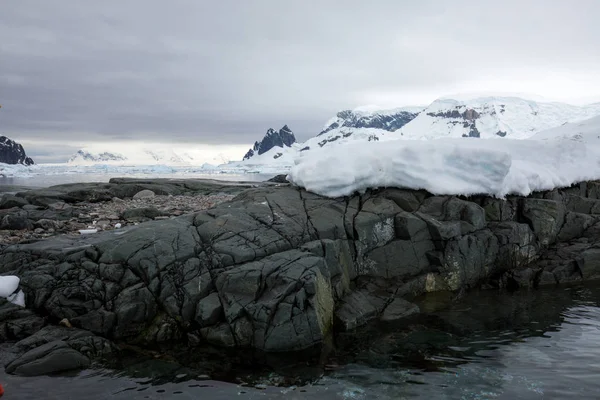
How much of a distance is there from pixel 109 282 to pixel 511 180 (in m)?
13.6

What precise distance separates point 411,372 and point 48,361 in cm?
687

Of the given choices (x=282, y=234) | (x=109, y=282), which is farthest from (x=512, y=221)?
(x=109, y=282)

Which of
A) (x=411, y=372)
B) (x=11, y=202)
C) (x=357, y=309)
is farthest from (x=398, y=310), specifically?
(x=11, y=202)

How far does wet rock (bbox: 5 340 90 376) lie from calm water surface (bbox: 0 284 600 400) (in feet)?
0.76

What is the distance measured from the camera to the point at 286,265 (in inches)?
390

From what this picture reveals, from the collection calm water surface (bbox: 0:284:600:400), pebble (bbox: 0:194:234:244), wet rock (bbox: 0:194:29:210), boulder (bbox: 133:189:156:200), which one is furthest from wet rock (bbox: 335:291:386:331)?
boulder (bbox: 133:189:156:200)

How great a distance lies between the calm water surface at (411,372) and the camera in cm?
712

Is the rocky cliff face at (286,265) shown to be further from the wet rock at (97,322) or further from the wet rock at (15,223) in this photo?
the wet rock at (15,223)

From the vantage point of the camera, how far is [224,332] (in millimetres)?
9117

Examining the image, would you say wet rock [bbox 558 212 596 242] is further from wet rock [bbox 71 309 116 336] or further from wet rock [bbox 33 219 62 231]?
wet rock [bbox 33 219 62 231]

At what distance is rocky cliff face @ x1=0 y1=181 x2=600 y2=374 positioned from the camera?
30.5ft

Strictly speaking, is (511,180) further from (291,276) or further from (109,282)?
(109,282)

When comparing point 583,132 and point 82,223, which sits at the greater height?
point 583,132

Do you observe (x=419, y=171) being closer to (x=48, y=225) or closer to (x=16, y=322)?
(x=16, y=322)
